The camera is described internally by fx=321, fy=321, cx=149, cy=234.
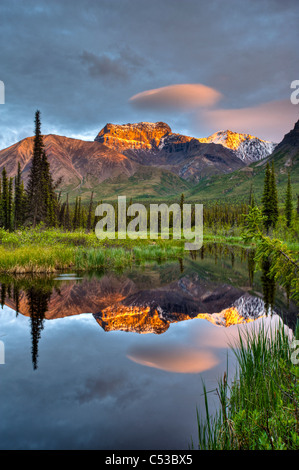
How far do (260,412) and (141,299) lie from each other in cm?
1506

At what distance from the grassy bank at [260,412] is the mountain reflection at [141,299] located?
355cm

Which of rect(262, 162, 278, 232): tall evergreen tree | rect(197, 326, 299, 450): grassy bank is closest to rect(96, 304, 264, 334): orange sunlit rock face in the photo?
rect(197, 326, 299, 450): grassy bank

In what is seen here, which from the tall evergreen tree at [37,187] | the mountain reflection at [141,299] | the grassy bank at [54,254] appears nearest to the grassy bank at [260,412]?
the mountain reflection at [141,299]

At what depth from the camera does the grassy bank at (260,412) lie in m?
4.25

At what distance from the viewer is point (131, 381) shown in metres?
8.50

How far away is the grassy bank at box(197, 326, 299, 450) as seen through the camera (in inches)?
167

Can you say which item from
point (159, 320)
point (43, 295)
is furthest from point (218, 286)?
point (43, 295)

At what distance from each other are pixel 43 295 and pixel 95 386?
11.2 m

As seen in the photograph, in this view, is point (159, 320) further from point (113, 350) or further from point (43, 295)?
point (43, 295)

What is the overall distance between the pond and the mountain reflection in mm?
62

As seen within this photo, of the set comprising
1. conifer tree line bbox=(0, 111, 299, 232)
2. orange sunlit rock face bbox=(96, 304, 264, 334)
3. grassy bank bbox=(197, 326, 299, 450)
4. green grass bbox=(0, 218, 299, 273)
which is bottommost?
orange sunlit rock face bbox=(96, 304, 264, 334)

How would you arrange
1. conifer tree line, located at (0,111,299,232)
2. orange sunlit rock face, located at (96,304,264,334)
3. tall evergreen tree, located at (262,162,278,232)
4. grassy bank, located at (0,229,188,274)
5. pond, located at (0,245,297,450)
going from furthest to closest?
tall evergreen tree, located at (262,162,278,232) → conifer tree line, located at (0,111,299,232) → grassy bank, located at (0,229,188,274) → orange sunlit rock face, located at (96,304,264,334) → pond, located at (0,245,297,450)

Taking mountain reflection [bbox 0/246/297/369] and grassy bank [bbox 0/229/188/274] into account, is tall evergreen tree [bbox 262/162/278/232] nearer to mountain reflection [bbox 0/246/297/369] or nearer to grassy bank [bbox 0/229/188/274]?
grassy bank [bbox 0/229/188/274]
